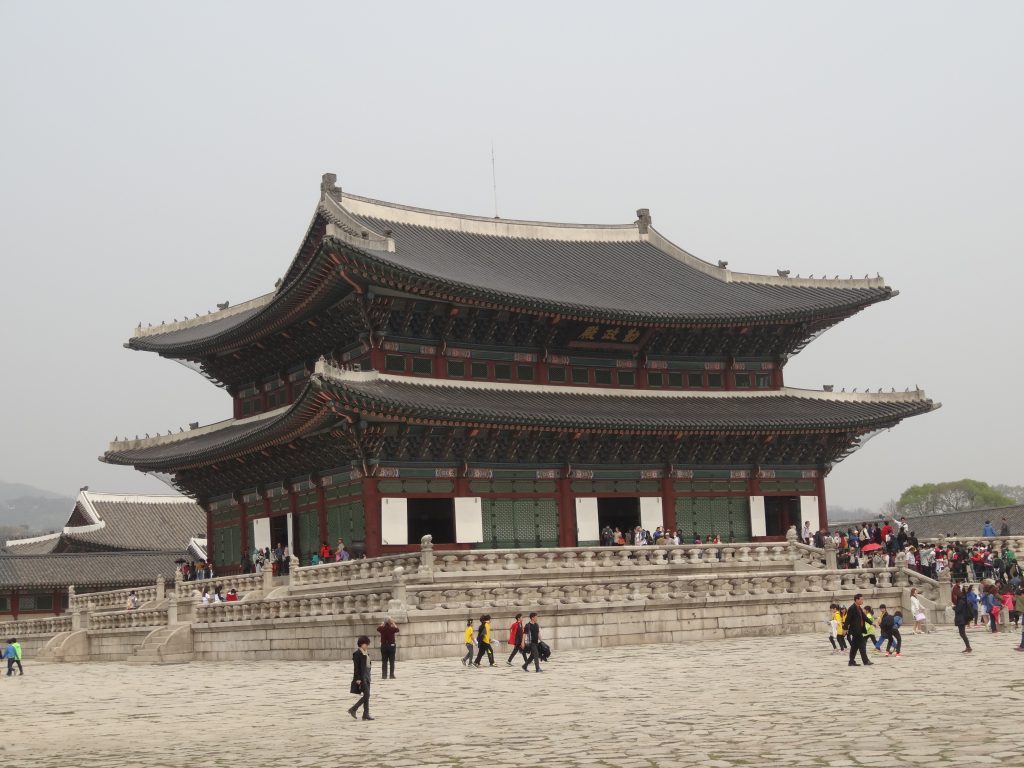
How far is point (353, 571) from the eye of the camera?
36.8 m

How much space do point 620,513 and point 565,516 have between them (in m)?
2.76

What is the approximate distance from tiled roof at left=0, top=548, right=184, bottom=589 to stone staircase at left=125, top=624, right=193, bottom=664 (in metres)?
25.4

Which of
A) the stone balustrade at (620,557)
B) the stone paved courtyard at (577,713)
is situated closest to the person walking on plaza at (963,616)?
the stone paved courtyard at (577,713)

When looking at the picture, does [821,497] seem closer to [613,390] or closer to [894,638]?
[613,390]

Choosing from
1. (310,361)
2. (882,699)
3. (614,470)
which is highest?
(310,361)

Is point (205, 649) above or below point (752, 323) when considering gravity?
below

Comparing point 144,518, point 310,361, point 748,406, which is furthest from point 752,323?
point 144,518

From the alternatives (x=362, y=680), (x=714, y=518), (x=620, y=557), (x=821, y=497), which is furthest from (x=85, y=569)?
(x=362, y=680)

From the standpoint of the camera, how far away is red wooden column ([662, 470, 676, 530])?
48184 mm

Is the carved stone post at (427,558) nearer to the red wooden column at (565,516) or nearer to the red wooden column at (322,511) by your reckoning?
the red wooden column at (322,511)

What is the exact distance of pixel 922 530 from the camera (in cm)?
7006

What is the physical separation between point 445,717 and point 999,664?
11.5 m

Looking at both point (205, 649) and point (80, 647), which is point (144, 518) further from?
point (205, 649)

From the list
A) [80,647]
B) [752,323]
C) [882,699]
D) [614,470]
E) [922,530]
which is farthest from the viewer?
[922,530]
